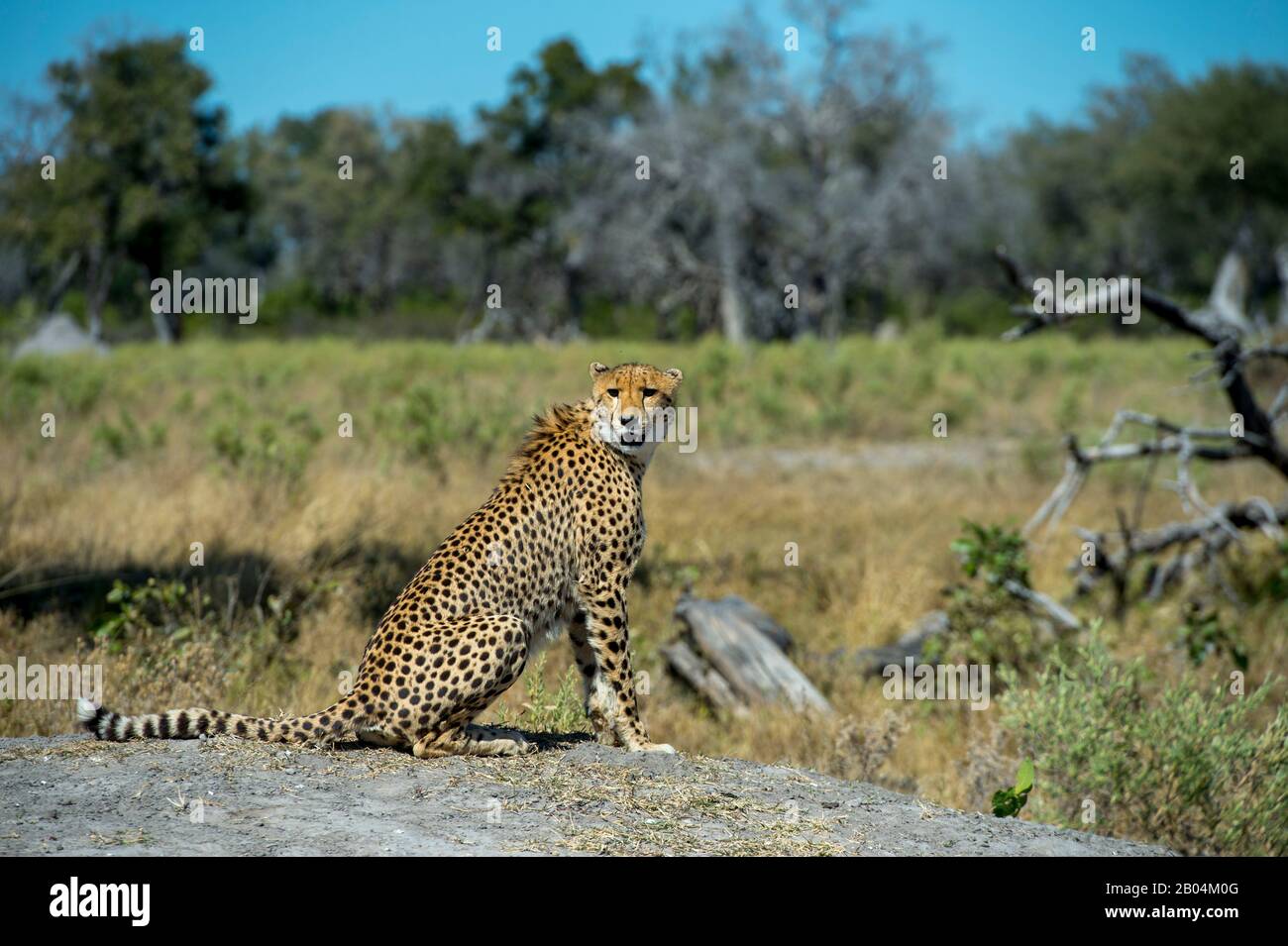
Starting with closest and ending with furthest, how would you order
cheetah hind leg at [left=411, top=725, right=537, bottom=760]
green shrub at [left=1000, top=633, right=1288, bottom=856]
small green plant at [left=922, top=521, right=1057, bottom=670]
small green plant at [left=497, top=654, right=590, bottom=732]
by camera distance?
cheetah hind leg at [left=411, top=725, right=537, bottom=760] < small green plant at [left=497, top=654, right=590, bottom=732] < green shrub at [left=1000, top=633, right=1288, bottom=856] < small green plant at [left=922, top=521, right=1057, bottom=670]

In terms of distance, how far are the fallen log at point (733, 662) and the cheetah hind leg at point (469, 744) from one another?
112 inches

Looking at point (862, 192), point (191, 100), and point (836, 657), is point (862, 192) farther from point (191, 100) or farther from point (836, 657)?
point (836, 657)

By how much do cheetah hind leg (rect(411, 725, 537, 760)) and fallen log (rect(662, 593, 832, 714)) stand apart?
284 cm

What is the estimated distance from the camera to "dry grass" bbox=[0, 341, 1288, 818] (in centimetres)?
664

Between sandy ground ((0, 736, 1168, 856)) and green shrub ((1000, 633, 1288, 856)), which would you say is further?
green shrub ((1000, 633, 1288, 856))

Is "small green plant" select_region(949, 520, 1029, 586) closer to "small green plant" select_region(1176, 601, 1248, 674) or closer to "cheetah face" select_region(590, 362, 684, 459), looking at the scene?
"small green plant" select_region(1176, 601, 1248, 674)

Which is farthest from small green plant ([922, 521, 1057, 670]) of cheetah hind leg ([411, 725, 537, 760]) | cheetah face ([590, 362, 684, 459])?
cheetah hind leg ([411, 725, 537, 760])

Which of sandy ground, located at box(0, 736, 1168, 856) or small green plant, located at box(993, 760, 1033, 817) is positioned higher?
sandy ground, located at box(0, 736, 1168, 856)

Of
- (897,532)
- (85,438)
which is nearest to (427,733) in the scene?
(897,532)

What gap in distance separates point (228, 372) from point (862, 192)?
22.2 m

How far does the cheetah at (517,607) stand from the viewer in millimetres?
4445

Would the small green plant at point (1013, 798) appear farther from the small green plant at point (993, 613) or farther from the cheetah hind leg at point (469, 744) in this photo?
the small green plant at point (993, 613)

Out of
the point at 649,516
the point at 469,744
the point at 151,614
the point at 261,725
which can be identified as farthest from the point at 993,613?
the point at 261,725
